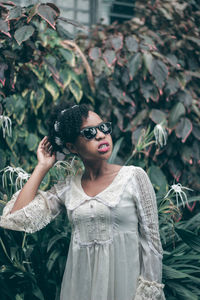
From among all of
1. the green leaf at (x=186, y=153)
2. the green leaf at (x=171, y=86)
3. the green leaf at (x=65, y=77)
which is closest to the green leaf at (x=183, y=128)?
the green leaf at (x=186, y=153)

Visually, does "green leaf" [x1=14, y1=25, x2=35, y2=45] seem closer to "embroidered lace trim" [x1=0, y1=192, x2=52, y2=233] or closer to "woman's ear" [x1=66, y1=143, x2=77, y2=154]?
"woman's ear" [x1=66, y1=143, x2=77, y2=154]

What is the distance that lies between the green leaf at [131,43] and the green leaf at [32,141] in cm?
108

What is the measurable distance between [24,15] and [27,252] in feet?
5.03

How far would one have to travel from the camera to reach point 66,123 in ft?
6.75

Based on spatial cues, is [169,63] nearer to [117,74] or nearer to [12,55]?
[117,74]

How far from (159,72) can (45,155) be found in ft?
5.50

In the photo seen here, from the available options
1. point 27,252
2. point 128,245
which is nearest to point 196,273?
point 128,245

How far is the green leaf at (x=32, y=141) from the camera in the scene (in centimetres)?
355

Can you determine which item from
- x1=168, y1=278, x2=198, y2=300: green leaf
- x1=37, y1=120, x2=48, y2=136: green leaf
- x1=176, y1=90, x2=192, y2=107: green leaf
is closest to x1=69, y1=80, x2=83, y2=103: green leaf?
x1=37, y1=120, x2=48, y2=136: green leaf

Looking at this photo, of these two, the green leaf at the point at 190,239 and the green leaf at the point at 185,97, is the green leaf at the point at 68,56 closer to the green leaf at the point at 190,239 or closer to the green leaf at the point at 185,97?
the green leaf at the point at 185,97

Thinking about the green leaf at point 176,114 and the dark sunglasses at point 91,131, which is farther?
the green leaf at point 176,114

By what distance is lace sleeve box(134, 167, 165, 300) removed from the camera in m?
1.91

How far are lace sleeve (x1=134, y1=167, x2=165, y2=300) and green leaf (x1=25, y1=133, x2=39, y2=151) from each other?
173 centimetres

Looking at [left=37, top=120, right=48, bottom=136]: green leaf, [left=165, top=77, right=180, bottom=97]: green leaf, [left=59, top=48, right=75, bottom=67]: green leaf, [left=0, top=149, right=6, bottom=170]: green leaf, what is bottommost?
[left=37, top=120, right=48, bottom=136]: green leaf
